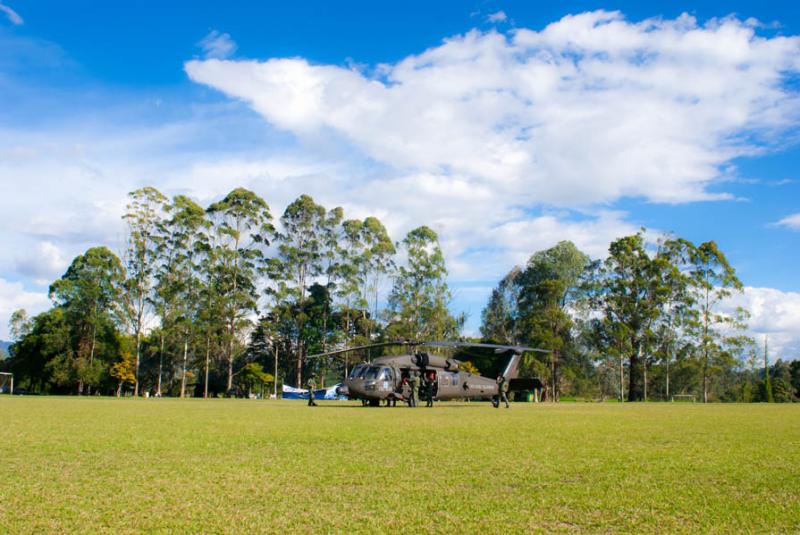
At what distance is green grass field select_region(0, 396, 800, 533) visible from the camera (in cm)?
492

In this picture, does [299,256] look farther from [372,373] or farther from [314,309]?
[372,373]

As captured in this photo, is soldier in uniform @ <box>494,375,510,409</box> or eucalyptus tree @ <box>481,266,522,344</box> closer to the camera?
soldier in uniform @ <box>494,375,510,409</box>

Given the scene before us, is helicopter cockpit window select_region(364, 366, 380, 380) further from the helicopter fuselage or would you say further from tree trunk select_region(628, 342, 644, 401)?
tree trunk select_region(628, 342, 644, 401)

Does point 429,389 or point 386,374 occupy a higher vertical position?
point 386,374

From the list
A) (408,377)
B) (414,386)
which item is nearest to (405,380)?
(408,377)

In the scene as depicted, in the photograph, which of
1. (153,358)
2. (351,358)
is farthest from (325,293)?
(153,358)

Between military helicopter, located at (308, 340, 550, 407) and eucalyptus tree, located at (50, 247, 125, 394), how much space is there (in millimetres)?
32024

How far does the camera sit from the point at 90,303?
51.6 metres

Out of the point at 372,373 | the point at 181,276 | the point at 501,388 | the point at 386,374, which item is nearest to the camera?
the point at 372,373

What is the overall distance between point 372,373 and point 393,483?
17.8 m

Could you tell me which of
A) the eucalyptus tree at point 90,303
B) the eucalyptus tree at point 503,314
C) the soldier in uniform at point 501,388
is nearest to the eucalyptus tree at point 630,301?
the eucalyptus tree at point 503,314

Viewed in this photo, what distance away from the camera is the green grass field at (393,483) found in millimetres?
4918

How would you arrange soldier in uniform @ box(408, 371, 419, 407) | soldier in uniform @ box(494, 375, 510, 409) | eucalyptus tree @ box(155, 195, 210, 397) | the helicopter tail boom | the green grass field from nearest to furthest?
the green grass field, soldier in uniform @ box(408, 371, 419, 407), soldier in uniform @ box(494, 375, 510, 409), the helicopter tail boom, eucalyptus tree @ box(155, 195, 210, 397)

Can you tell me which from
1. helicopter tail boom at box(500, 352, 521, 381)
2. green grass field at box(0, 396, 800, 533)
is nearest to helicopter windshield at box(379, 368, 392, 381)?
helicopter tail boom at box(500, 352, 521, 381)
